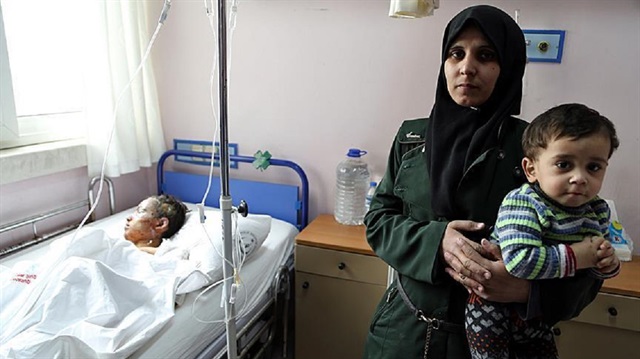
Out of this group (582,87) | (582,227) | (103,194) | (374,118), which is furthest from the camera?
(103,194)

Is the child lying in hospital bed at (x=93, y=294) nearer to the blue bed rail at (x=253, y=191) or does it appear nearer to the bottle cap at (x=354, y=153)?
the blue bed rail at (x=253, y=191)

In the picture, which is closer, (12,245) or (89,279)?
(89,279)

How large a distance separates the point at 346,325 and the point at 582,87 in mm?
1373

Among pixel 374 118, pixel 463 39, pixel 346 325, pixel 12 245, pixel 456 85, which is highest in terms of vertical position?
pixel 463 39

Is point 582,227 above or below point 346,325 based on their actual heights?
above

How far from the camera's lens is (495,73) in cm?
99

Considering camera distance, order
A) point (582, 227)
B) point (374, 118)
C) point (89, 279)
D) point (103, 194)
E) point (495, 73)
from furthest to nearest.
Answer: point (103, 194) < point (374, 118) < point (89, 279) < point (495, 73) < point (582, 227)

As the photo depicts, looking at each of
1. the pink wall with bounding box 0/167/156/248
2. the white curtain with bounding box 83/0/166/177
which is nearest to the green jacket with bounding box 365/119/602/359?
the white curtain with bounding box 83/0/166/177

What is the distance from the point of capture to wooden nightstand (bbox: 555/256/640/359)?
1.42 meters

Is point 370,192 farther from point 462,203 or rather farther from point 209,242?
point 462,203

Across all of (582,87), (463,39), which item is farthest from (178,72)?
(582,87)

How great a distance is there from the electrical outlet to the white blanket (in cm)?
161

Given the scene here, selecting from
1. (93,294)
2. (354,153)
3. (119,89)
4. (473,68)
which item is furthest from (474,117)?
(119,89)

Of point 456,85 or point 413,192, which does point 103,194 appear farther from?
point 456,85
